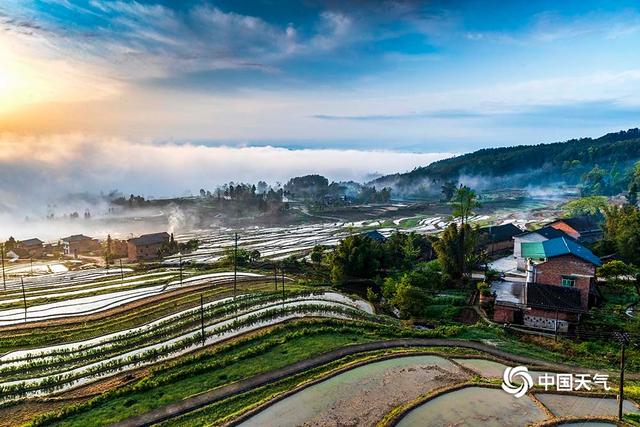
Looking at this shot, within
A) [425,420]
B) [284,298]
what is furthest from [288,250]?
[425,420]

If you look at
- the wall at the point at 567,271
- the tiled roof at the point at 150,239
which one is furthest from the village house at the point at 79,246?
the wall at the point at 567,271

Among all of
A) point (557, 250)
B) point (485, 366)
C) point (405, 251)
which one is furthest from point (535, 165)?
point (485, 366)

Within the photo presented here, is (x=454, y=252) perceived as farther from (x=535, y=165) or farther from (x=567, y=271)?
(x=535, y=165)

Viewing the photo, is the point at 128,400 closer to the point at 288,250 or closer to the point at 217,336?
the point at 217,336

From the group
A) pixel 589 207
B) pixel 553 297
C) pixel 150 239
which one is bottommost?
pixel 150 239

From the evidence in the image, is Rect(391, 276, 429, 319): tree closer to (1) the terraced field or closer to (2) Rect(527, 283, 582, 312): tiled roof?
(1) the terraced field

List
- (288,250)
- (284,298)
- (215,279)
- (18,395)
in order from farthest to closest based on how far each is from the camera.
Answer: (288,250) → (215,279) → (284,298) → (18,395)

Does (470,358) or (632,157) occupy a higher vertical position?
(632,157)
